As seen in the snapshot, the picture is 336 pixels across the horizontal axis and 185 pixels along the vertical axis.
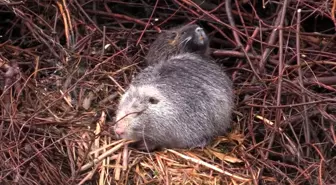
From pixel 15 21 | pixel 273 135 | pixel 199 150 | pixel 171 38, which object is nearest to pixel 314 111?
pixel 273 135

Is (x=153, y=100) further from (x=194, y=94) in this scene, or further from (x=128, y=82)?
(x=128, y=82)

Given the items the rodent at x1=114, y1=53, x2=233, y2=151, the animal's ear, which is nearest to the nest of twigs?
the rodent at x1=114, y1=53, x2=233, y2=151

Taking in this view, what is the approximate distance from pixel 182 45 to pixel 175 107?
58 cm


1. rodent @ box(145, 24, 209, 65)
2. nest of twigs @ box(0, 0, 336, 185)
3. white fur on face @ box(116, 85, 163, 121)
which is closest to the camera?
nest of twigs @ box(0, 0, 336, 185)

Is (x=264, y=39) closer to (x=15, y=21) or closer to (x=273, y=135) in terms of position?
(x=273, y=135)

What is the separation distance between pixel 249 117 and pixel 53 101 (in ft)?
3.67

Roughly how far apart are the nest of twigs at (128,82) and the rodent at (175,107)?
0.25 ft

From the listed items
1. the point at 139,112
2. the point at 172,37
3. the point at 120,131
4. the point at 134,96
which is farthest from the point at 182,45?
the point at 120,131

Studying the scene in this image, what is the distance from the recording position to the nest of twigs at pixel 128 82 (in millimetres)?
3752

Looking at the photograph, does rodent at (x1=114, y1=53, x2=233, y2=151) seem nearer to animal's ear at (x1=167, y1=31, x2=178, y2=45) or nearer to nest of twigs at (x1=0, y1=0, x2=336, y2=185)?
nest of twigs at (x1=0, y1=0, x2=336, y2=185)

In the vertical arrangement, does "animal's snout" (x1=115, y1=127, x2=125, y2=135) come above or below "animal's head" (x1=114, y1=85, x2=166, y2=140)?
below

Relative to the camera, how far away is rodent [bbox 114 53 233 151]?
151 inches

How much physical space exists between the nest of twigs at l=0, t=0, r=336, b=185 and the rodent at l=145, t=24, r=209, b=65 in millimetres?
175

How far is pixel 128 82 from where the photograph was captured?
435 centimetres
